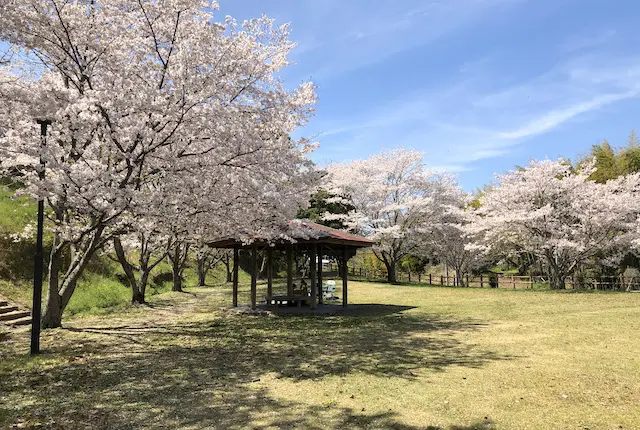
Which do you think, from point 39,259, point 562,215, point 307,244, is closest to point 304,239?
point 307,244

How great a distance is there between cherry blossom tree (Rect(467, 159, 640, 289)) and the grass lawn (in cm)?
1058

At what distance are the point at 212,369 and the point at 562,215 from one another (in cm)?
2299

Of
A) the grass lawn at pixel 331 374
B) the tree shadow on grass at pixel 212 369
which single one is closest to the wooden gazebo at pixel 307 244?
the grass lawn at pixel 331 374

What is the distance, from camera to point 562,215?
24062 millimetres

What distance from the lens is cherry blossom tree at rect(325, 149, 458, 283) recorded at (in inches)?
1174

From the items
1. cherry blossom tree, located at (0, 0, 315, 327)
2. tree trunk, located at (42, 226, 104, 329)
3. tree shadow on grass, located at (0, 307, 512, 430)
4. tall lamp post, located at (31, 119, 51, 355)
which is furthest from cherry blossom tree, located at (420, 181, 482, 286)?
tall lamp post, located at (31, 119, 51, 355)

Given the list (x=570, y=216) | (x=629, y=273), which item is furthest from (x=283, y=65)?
(x=629, y=273)

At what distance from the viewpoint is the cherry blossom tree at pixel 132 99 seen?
26.6 feet

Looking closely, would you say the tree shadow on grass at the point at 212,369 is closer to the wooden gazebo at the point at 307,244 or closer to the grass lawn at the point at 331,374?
the grass lawn at the point at 331,374

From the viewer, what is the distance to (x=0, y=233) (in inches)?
723

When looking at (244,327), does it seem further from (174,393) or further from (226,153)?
(174,393)

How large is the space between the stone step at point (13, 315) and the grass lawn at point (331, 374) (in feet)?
5.57

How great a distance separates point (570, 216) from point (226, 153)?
21.7 m

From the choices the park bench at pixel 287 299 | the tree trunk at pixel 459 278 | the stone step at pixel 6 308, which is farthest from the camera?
the tree trunk at pixel 459 278
